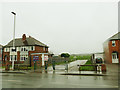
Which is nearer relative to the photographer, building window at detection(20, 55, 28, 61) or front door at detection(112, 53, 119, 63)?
front door at detection(112, 53, 119, 63)

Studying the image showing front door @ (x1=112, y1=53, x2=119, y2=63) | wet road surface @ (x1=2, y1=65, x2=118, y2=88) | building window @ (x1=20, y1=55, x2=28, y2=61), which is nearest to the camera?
wet road surface @ (x1=2, y1=65, x2=118, y2=88)

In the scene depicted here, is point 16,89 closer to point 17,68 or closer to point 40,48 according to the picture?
point 17,68

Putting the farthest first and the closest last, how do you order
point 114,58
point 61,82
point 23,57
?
point 23,57
point 114,58
point 61,82

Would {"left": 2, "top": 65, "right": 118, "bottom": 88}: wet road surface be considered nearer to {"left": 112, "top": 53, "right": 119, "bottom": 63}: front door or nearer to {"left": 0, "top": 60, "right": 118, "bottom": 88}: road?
{"left": 0, "top": 60, "right": 118, "bottom": 88}: road

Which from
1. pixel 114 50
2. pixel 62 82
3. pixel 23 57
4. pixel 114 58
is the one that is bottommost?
pixel 62 82

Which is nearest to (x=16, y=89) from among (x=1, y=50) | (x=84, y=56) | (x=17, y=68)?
(x=17, y=68)

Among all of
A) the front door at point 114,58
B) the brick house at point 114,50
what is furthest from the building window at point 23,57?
the front door at point 114,58

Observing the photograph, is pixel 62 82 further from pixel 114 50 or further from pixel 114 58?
pixel 114 50

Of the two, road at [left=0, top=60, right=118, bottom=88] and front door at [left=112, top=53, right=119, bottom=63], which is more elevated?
front door at [left=112, top=53, right=119, bottom=63]

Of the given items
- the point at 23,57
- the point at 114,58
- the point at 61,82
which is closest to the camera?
the point at 61,82

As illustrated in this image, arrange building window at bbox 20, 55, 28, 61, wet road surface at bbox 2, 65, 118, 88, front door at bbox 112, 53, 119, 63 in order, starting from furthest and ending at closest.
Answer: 1. building window at bbox 20, 55, 28, 61
2. front door at bbox 112, 53, 119, 63
3. wet road surface at bbox 2, 65, 118, 88


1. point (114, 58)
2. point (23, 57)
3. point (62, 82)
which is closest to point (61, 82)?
point (62, 82)

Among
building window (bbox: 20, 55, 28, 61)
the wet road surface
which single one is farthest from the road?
building window (bbox: 20, 55, 28, 61)

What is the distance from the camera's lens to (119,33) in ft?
95.4
